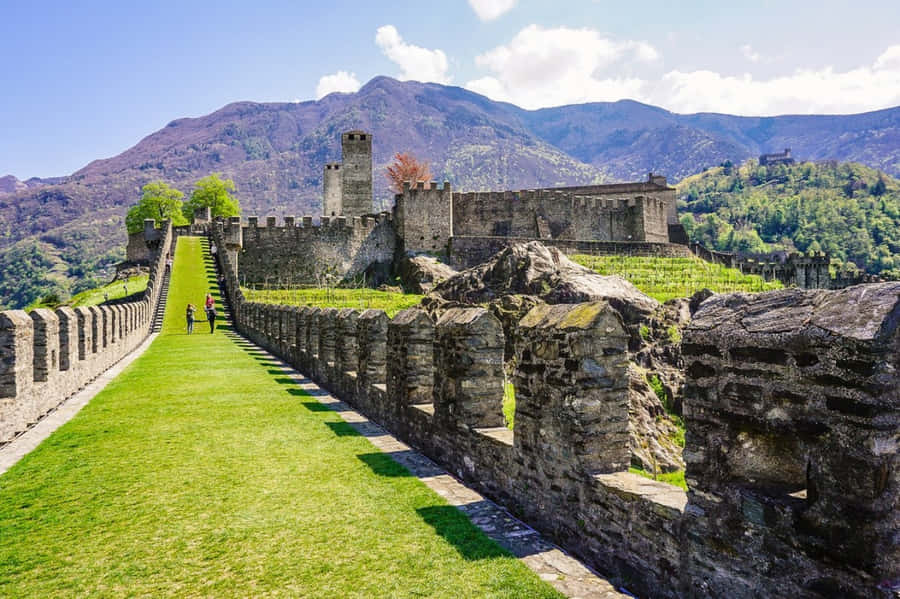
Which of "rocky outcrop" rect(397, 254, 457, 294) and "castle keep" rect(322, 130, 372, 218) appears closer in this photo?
"rocky outcrop" rect(397, 254, 457, 294)

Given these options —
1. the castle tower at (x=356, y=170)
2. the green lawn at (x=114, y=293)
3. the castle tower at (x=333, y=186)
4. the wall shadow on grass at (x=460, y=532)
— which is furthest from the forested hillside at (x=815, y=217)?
the wall shadow on grass at (x=460, y=532)

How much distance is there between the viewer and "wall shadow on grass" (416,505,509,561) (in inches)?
205

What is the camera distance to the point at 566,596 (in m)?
Answer: 4.43

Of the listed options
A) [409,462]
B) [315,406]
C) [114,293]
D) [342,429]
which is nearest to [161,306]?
[114,293]

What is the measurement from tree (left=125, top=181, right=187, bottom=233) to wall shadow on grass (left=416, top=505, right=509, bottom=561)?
82.5 meters

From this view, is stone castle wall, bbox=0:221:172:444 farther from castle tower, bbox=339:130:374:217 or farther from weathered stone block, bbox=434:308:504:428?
castle tower, bbox=339:130:374:217

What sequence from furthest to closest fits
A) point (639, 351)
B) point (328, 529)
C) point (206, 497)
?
point (639, 351) → point (206, 497) → point (328, 529)

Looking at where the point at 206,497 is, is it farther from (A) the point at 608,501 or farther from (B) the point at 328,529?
(A) the point at 608,501

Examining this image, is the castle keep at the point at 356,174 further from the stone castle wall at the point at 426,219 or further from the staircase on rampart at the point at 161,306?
the staircase on rampart at the point at 161,306

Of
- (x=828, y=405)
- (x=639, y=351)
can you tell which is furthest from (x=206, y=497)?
(x=639, y=351)

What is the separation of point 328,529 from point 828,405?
157 inches

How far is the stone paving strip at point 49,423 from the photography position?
8.55m

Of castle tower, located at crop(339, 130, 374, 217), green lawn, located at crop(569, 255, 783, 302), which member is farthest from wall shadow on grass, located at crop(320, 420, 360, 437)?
castle tower, located at crop(339, 130, 374, 217)

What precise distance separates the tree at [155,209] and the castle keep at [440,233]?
3126cm
